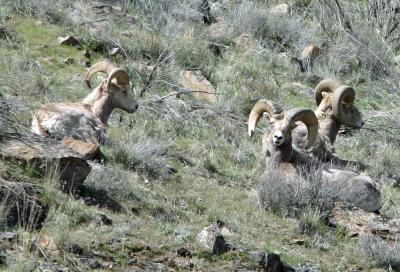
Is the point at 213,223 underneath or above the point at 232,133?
above

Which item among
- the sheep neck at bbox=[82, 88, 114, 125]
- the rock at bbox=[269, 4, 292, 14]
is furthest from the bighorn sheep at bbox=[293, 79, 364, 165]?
the rock at bbox=[269, 4, 292, 14]

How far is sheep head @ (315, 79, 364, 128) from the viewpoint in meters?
16.0

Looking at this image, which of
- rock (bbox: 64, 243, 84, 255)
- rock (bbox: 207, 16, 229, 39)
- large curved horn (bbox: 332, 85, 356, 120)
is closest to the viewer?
rock (bbox: 64, 243, 84, 255)

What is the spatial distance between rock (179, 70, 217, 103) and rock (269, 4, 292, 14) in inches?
253

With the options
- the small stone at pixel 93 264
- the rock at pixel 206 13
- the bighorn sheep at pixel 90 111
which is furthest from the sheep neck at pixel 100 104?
the rock at pixel 206 13

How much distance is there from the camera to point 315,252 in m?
11.5

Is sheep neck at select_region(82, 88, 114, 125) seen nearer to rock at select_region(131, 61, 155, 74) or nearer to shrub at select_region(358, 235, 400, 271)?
rock at select_region(131, 61, 155, 74)

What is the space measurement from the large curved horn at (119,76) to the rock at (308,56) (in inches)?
303

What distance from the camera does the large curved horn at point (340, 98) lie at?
15.9m

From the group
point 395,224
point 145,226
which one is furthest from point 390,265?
point 145,226

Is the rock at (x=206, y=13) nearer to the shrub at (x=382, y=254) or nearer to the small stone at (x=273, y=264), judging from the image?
the shrub at (x=382, y=254)

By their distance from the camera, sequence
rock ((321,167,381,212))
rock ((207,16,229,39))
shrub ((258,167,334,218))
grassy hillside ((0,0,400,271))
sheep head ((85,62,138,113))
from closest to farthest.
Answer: grassy hillside ((0,0,400,271))
shrub ((258,167,334,218))
rock ((321,167,381,212))
sheep head ((85,62,138,113))
rock ((207,16,229,39))

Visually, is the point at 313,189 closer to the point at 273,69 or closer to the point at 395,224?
the point at 395,224

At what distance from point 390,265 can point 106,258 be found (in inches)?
147
